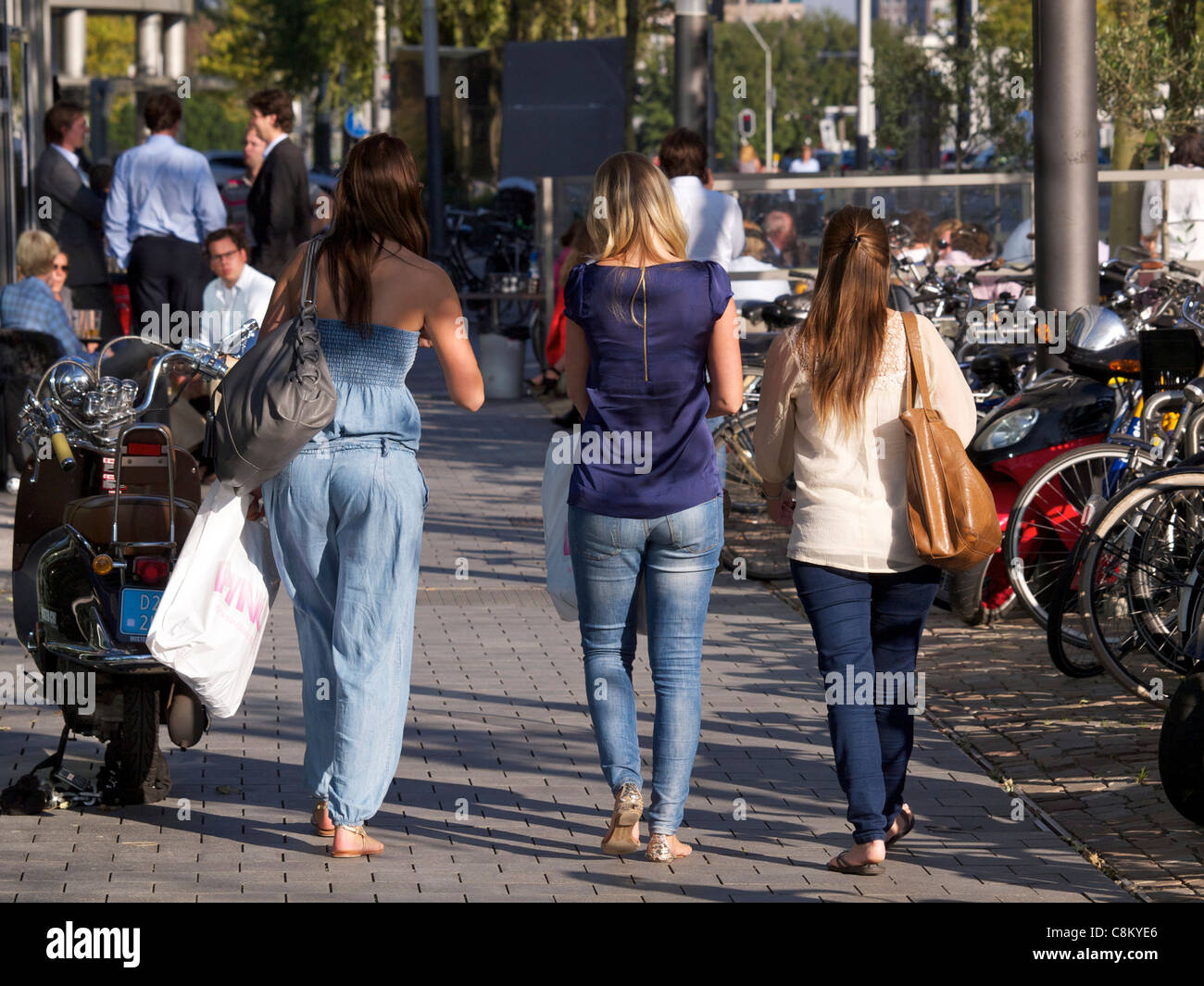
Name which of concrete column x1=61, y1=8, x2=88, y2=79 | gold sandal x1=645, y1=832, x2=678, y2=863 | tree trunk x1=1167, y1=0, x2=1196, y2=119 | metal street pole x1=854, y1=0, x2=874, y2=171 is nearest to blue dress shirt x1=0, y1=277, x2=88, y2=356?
gold sandal x1=645, y1=832, x2=678, y2=863

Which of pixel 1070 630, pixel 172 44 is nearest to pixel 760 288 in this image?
pixel 1070 630

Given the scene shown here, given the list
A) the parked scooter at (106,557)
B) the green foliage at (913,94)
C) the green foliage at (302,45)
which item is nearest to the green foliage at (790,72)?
the green foliage at (302,45)

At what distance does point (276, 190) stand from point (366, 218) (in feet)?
23.5

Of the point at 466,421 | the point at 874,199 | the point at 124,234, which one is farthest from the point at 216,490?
the point at 466,421

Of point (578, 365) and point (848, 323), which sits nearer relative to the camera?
point (848, 323)

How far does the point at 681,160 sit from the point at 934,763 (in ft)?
15.3

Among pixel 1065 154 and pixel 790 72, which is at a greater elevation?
pixel 790 72

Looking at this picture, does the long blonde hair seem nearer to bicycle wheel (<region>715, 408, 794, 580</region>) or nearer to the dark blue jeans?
the dark blue jeans

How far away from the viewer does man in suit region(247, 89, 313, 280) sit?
473 inches

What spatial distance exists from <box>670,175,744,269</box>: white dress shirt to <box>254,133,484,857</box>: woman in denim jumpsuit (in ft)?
17.4

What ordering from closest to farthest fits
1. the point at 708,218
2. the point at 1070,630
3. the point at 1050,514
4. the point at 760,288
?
the point at 1070,630 → the point at 1050,514 → the point at 708,218 → the point at 760,288

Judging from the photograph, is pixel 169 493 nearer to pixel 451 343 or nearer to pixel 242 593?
pixel 242 593

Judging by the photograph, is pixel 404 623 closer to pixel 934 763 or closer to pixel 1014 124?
pixel 934 763

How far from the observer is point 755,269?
13.4 m
